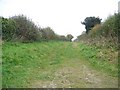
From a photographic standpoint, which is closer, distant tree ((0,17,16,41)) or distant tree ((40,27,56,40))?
distant tree ((0,17,16,41))

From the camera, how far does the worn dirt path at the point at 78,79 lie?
795 centimetres

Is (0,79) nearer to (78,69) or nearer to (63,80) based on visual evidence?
(63,80)

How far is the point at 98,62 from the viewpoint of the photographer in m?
11.7

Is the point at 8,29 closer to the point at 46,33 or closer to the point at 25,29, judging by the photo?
the point at 25,29

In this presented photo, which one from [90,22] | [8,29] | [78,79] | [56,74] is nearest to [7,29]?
[8,29]

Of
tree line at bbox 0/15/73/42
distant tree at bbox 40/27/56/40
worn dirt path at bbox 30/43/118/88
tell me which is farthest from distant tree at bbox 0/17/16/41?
distant tree at bbox 40/27/56/40

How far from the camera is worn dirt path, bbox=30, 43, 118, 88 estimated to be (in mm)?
7949

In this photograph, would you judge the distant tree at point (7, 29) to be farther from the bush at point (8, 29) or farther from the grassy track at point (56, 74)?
the grassy track at point (56, 74)

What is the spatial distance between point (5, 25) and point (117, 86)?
521 inches

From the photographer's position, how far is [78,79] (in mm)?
8680

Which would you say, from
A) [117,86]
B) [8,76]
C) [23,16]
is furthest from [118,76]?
[23,16]

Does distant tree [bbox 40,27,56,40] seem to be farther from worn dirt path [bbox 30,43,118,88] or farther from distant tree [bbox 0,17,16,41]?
worn dirt path [bbox 30,43,118,88]

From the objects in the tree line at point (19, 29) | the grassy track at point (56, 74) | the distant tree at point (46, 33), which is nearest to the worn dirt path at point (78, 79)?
the grassy track at point (56, 74)

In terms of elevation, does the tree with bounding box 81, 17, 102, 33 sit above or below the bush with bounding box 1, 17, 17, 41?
above
